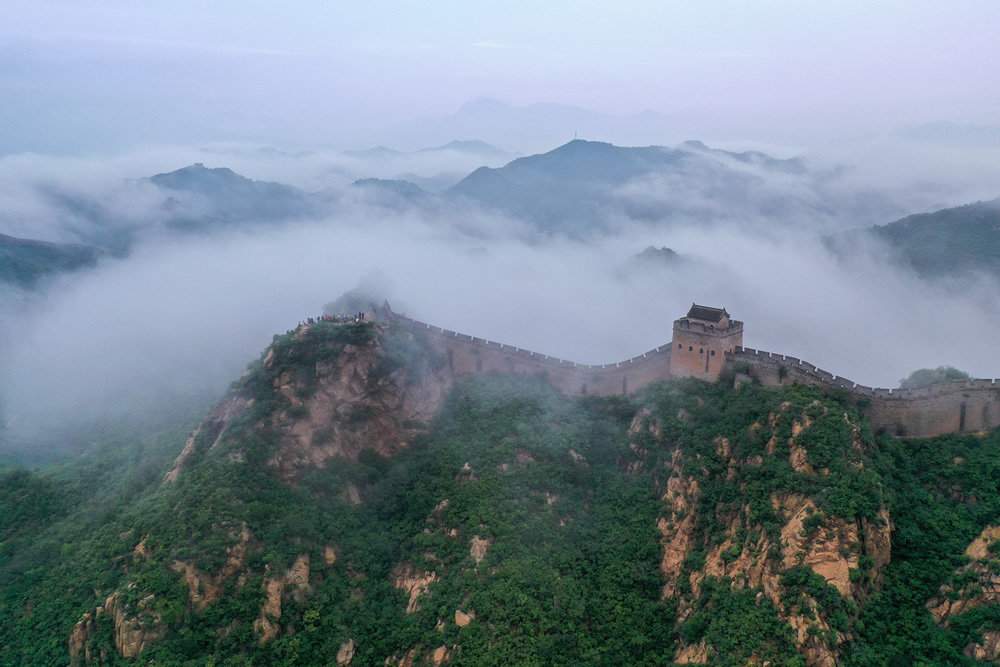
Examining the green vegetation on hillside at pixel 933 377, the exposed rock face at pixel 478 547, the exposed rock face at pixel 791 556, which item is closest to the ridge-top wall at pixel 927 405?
the green vegetation on hillside at pixel 933 377

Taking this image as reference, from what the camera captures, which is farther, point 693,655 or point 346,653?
point 346,653

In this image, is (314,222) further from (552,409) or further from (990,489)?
(990,489)

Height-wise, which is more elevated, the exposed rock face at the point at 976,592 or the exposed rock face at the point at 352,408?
the exposed rock face at the point at 352,408

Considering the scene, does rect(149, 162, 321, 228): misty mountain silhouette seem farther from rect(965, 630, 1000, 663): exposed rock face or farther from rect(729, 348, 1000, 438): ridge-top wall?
rect(965, 630, 1000, 663): exposed rock face

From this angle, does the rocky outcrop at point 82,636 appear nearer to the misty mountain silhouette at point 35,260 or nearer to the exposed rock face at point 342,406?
the exposed rock face at point 342,406

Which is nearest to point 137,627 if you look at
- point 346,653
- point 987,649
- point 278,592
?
Answer: point 278,592

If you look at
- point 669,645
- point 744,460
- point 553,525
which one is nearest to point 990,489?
point 744,460

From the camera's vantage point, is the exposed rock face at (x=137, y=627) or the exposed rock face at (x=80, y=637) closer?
the exposed rock face at (x=137, y=627)

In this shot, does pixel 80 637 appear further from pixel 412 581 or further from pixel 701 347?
pixel 701 347
